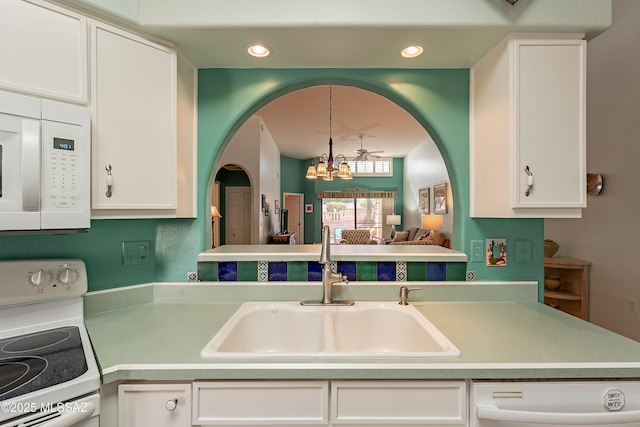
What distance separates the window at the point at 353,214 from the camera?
9766 millimetres

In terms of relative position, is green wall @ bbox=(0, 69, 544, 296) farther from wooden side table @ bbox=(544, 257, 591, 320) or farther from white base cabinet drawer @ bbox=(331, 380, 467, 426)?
wooden side table @ bbox=(544, 257, 591, 320)

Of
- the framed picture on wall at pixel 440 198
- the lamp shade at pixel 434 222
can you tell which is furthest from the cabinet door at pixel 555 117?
the framed picture on wall at pixel 440 198

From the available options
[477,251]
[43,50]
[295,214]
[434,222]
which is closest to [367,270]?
[477,251]

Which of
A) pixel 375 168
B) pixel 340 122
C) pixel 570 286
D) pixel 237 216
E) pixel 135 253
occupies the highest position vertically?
pixel 340 122

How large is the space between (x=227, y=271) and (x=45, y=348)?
0.73 meters

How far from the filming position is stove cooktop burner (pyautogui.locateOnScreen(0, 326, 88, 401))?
31.7 inches

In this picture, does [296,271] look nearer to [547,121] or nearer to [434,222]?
[547,121]

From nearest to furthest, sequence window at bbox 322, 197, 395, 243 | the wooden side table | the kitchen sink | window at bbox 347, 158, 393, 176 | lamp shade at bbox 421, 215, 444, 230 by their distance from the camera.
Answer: the kitchen sink, the wooden side table, lamp shade at bbox 421, 215, 444, 230, window at bbox 347, 158, 393, 176, window at bbox 322, 197, 395, 243

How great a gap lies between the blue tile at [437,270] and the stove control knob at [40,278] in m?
1.70

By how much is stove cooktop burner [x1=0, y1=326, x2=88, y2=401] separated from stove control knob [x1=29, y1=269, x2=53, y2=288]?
19 cm

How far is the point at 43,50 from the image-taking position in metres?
1.04

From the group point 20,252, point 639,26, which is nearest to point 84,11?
point 20,252

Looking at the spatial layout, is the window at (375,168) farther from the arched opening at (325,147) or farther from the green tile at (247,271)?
the green tile at (247,271)

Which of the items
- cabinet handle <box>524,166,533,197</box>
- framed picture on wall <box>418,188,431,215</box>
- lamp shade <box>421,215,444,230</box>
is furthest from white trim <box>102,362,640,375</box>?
framed picture on wall <box>418,188,431,215</box>
